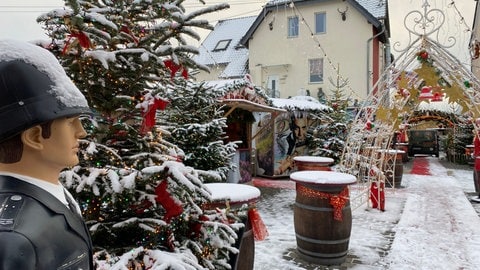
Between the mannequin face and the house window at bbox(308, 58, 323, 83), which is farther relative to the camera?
the house window at bbox(308, 58, 323, 83)

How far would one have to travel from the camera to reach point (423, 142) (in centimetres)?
2344

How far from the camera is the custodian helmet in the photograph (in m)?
1.18

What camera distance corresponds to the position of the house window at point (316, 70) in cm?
1789

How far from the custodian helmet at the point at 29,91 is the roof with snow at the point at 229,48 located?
18834 mm

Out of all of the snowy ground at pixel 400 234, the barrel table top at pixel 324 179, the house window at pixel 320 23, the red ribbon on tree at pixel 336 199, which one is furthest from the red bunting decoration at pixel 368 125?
the house window at pixel 320 23

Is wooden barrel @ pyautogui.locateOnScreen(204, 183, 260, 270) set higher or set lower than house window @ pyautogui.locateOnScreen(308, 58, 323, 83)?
lower

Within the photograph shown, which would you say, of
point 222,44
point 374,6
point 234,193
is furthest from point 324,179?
point 222,44

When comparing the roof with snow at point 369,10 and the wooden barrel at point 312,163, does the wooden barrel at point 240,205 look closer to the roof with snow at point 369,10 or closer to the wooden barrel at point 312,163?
the wooden barrel at point 312,163

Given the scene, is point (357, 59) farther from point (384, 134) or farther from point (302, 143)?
point (384, 134)

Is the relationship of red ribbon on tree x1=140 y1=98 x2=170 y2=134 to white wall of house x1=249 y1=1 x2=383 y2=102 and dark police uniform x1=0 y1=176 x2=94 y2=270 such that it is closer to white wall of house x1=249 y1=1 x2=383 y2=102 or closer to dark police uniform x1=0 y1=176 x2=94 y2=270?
dark police uniform x1=0 y1=176 x2=94 y2=270

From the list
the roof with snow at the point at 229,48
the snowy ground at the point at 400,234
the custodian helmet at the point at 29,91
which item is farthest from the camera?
the roof with snow at the point at 229,48

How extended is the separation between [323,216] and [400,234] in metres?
2.39

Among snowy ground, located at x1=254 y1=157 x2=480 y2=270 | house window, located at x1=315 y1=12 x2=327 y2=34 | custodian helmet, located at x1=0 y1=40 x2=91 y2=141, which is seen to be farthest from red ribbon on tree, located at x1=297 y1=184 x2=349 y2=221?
house window, located at x1=315 y1=12 x2=327 y2=34

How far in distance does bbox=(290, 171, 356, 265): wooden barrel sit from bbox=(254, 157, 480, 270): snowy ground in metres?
0.19
